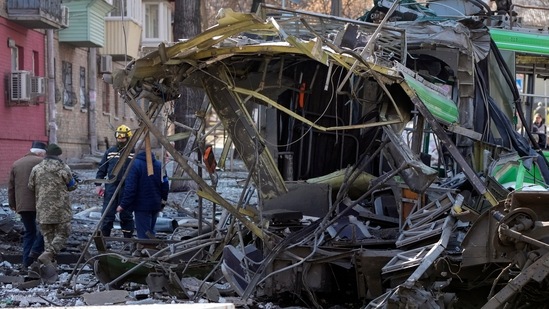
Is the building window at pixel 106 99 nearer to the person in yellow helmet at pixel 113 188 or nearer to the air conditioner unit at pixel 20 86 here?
the air conditioner unit at pixel 20 86

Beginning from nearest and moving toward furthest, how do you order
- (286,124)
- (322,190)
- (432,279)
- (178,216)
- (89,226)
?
1. (432,279)
2. (322,190)
3. (286,124)
4. (89,226)
5. (178,216)

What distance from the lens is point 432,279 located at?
787 centimetres

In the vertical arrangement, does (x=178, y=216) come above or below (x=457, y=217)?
below

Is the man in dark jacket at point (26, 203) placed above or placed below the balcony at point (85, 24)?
below

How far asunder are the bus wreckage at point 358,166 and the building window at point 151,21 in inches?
1305

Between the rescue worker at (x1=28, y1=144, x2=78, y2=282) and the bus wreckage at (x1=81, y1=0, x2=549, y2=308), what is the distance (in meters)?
1.32

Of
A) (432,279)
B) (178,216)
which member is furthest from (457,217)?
(178,216)

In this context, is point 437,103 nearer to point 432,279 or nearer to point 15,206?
point 432,279

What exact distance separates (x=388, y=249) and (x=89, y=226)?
7.91 metres

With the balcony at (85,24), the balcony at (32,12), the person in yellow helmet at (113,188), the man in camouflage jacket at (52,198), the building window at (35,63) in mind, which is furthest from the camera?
the balcony at (85,24)

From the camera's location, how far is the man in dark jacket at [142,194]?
1234 centimetres

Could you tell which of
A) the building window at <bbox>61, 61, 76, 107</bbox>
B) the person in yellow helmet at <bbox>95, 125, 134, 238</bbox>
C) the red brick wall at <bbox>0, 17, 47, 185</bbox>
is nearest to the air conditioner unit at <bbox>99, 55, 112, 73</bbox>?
the building window at <bbox>61, 61, 76, 107</bbox>

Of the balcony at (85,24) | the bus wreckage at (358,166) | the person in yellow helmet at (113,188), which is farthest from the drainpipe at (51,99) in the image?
the bus wreckage at (358,166)

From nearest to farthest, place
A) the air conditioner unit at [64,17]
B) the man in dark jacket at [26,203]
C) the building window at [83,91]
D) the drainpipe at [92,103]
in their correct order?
the man in dark jacket at [26,203] < the air conditioner unit at [64,17] < the drainpipe at [92,103] < the building window at [83,91]
